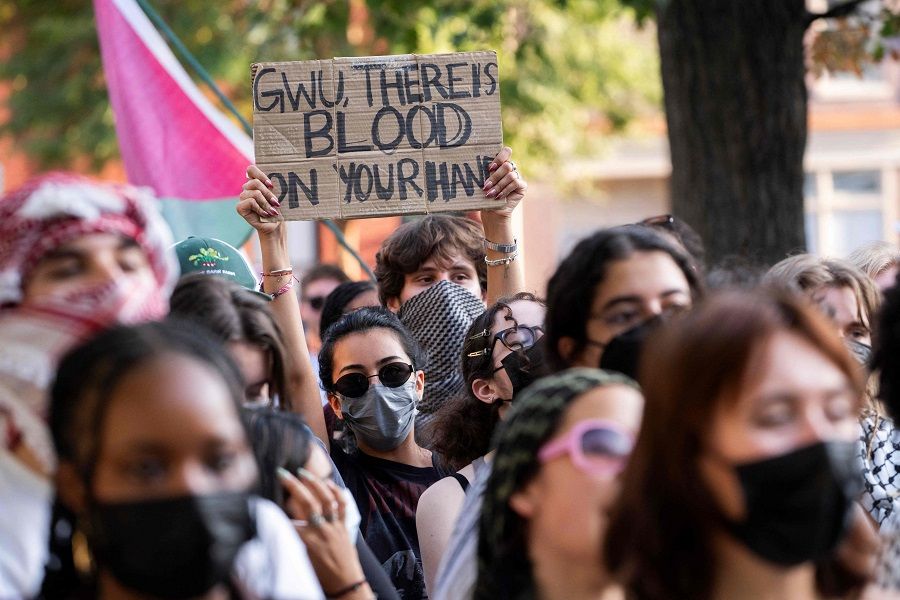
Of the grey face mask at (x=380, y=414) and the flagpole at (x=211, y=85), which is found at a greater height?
the flagpole at (x=211, y=85)

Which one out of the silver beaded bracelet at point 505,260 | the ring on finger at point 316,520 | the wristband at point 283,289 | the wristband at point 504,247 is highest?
the wristband at point 504,247

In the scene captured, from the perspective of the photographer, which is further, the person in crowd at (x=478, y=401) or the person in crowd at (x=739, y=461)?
the person in crowd at (x=478, y=401)

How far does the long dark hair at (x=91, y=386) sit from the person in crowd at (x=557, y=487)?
1.78 feet

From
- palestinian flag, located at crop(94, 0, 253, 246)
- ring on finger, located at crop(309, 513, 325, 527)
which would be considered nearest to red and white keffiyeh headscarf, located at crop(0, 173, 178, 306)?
ring on finger, located at crop(309, 513, 325, 527)

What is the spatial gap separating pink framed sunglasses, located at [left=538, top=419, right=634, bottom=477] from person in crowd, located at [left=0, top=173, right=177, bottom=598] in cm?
88

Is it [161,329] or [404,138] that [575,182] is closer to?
[404,138]

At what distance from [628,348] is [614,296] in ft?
0.51

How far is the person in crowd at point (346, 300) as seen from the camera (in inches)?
223

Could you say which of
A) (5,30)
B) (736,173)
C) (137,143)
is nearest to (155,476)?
(137,143)

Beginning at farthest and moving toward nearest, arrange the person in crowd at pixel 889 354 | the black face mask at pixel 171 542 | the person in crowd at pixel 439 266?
1. the person in crowd at pixel 439 266
2. the person in crowd at pixel 889 354
3. the black face mask at pixel 171 542

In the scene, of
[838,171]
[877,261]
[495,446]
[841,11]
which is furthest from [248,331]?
[838,171]

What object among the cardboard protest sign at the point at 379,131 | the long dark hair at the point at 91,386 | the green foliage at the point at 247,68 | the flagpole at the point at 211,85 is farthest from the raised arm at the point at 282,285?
the green foliage at the point at 247,68

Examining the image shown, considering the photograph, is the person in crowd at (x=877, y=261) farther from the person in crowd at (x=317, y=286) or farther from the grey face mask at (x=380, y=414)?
the person in crowd at (x=317, y=286)

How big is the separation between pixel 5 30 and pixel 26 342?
15.9 metres
